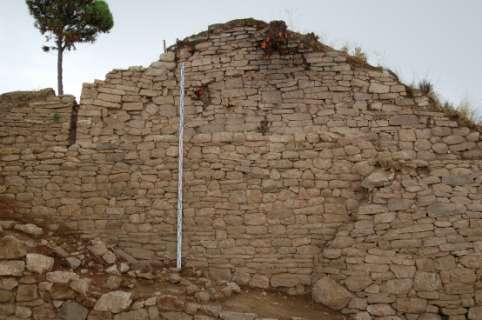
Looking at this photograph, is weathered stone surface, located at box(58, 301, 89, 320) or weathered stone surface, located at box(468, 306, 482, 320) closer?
weathered stone surface, located at box(58, 301, 89, 320)

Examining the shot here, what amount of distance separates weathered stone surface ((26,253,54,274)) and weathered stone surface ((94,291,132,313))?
0.86m

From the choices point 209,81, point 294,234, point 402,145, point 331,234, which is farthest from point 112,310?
point 402,145

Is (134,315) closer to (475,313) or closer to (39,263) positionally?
(39,263)

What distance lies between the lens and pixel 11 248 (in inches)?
249

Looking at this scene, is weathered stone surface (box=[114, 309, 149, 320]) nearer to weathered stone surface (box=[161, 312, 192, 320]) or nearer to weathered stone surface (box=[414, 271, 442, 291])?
weathered stone surface (box=[161, 312, 192, 320])

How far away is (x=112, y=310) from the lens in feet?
19.7

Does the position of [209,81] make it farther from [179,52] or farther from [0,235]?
[0,235]

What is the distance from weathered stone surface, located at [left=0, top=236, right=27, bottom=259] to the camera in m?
6.29

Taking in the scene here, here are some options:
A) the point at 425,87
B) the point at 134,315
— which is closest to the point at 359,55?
the point at 425,87

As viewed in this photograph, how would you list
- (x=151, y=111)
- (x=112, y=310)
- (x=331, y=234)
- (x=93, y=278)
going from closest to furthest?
1. (x=112, y=310)
2. (x=93, y=278)
3. (x=331, y=234)
4. (x=151, y=111)

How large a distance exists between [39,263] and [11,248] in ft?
1.41

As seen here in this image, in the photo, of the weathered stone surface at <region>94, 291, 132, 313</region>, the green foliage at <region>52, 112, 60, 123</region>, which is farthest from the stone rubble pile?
the green foliage at <region>52, 112, 60, 123</region>

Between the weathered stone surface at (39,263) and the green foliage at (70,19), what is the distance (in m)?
9.48

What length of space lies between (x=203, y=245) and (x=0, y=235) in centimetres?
280
